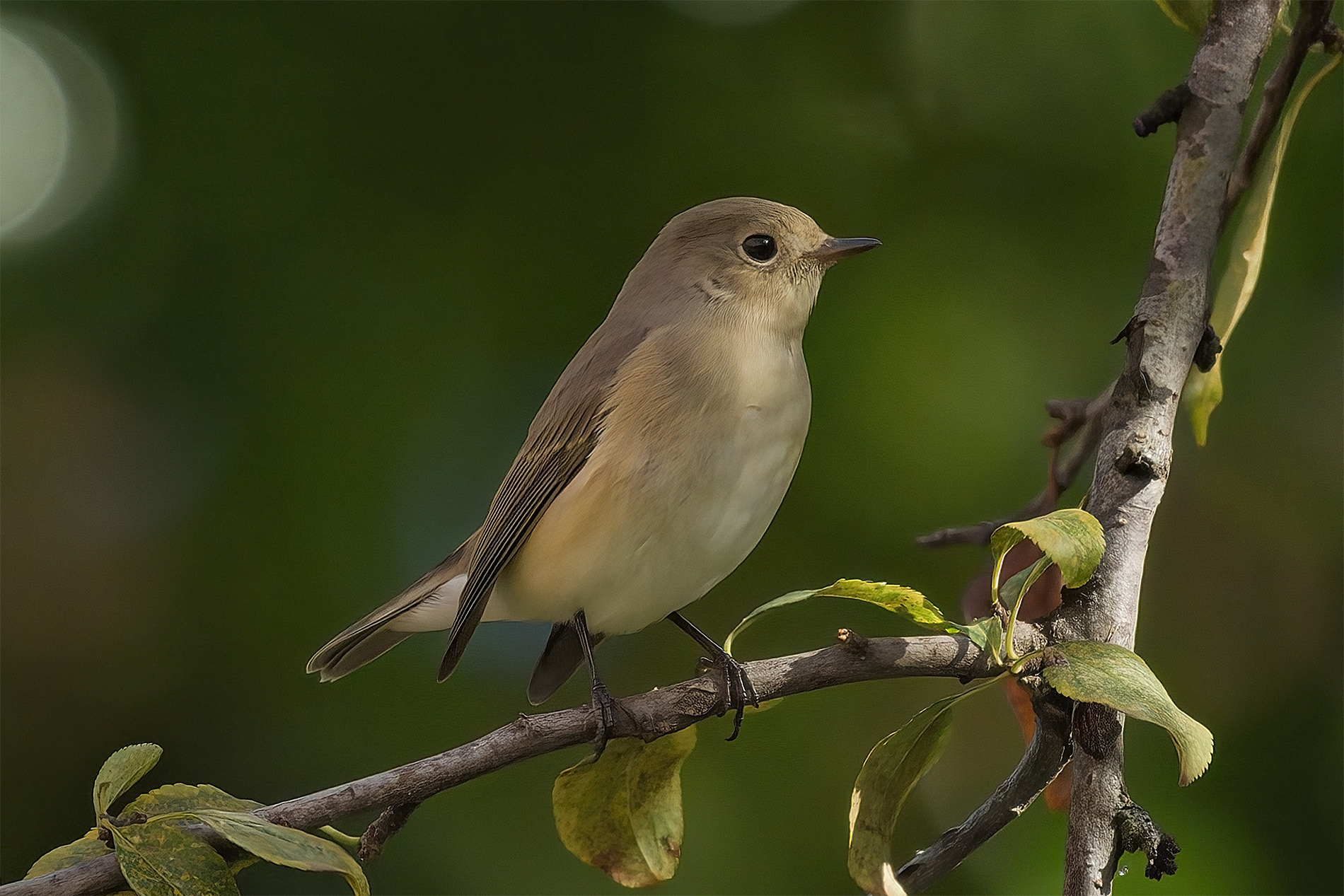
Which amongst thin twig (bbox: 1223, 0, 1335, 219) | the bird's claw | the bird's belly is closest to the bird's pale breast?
the bird's belly

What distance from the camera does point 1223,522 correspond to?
290 centimetres

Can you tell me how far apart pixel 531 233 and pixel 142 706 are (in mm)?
1599

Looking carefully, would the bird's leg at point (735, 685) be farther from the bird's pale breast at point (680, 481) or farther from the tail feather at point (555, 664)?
the tail feather at point (555, 664)

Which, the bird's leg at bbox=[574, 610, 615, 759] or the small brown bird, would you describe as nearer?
the bird's leg at bbox=[574, 610, 615, 759]

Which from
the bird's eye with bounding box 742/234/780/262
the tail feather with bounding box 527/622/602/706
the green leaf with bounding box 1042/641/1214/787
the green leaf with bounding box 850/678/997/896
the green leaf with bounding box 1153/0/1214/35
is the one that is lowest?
the tail feather with bounding box 527/622/602/706

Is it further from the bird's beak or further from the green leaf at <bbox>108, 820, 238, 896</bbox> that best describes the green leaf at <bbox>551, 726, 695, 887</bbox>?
the bird's beak

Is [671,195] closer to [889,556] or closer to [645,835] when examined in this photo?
[889,556]

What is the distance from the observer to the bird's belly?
233 cm

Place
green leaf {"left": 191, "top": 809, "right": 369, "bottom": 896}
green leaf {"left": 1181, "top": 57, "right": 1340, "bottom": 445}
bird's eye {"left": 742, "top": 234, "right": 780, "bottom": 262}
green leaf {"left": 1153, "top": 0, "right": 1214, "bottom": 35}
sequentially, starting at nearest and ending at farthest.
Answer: green leaf {"left": 191, "top": 809, "right": 369, "bottom": 896} → green leaf {"left": 1181, "top": 57, "right": 1340, "bottom": 445} → green leaf {"left": 1153, "top": 0, "right": 1214, "bottom": 35} → bird's eye {"left": 742, "top": 234, "right": 780, "bottom": 262}

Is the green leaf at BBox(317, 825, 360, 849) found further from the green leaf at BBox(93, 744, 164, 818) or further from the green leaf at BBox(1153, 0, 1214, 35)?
the green leaf at BBox(1153, 0, 1214, 35)

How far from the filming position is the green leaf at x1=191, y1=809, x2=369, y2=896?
4.36ft

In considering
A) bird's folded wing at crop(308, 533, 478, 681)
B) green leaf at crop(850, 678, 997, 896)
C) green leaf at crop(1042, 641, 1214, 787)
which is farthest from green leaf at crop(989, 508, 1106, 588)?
bird's folded wing at crop(308, 533, 478, 681)

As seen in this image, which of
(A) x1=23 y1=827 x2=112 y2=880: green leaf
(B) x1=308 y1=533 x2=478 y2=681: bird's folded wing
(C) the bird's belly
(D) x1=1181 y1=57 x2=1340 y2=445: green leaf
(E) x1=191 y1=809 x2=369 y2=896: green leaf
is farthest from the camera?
(B) x1=308 y1=533 x2=478 y2=681: bird's folded wing

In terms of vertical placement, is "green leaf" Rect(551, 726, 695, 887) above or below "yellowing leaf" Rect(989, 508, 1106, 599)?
below
